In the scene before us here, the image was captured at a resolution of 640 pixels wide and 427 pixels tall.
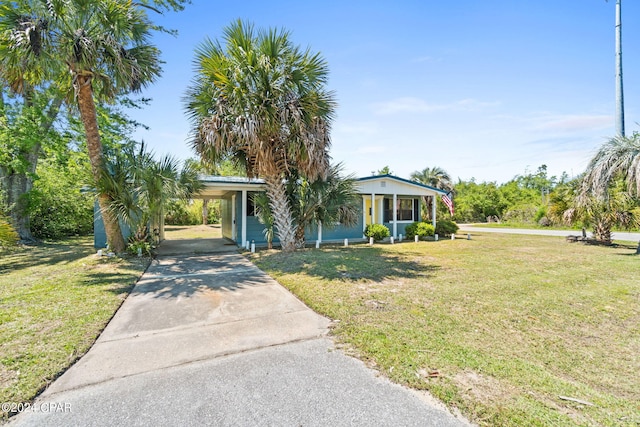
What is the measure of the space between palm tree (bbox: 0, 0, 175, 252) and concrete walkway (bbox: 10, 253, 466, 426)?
6764mm

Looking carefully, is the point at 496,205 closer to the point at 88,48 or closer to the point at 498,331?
the point at 498,331

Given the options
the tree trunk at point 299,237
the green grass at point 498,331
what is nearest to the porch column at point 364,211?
the tree trunk at point 299,237

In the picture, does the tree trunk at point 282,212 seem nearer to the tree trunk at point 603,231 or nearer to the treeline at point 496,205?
the tree trunk at point 603,231

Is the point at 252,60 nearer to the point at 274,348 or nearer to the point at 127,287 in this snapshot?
the point at 127,287

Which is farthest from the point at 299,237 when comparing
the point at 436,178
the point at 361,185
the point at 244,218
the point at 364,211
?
the point at 436,178

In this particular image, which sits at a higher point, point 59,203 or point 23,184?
point 23,184

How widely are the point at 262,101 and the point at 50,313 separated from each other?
685 cm

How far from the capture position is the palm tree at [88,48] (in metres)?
7.15

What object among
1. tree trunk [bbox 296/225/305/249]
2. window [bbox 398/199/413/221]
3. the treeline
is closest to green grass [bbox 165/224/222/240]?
tree trunk [bbox 296/225/305/249]

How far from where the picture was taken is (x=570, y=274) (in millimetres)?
7047

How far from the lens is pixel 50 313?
4.18 meters

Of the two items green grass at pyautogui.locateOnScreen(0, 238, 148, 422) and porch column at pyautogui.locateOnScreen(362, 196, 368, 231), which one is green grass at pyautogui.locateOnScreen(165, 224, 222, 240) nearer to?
green grass at pyautogui.locateOnScreen(0, 238, 148, 422)

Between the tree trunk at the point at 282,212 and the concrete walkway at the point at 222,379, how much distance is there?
552 cm

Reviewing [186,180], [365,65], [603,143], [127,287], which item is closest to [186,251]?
[186,180]
